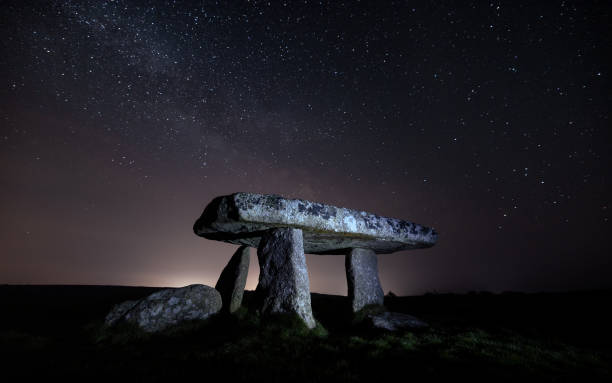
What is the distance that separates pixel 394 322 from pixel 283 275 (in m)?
2.60

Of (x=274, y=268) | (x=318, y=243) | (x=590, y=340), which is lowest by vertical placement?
(x=590, y=340)

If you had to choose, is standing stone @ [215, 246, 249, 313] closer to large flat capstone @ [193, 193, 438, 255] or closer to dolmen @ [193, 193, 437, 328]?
dolmen @ [193, 193, 437, 328]

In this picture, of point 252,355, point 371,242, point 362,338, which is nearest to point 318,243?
point 371,242

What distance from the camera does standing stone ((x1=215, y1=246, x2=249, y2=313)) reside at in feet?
25.2

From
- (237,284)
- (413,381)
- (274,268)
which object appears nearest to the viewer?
(413,381)

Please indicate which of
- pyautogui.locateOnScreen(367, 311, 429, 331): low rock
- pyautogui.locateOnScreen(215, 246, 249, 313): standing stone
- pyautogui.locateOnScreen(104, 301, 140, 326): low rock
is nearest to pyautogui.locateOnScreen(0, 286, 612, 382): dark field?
pyautogui.locateOnScreen(104, 301, 140, 326): low rock

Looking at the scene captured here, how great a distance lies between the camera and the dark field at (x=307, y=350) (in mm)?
3598

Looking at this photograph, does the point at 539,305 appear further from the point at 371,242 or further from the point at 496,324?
the point at 371,242

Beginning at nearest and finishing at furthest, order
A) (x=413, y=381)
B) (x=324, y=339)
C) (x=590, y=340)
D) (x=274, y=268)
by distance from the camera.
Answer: (x=413, y=381) → (x=324, y=339) → (x=590, y=340) → (x=274, y=268)

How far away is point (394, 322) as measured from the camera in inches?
251

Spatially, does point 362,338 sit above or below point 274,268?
below

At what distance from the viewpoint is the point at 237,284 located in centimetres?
798

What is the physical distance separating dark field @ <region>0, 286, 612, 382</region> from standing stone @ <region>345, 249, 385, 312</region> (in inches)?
45.6

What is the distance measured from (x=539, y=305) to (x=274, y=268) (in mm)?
7459
